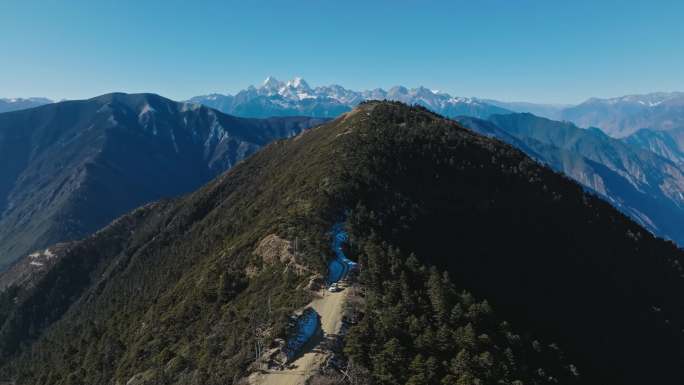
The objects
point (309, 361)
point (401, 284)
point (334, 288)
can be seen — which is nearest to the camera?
point (309, 361)

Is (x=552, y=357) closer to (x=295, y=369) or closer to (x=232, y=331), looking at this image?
(x=295, y=369)

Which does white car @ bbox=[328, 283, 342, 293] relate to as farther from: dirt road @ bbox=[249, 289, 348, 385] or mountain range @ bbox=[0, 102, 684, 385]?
dirt road @ bbox=[249, 289, 348, 385]

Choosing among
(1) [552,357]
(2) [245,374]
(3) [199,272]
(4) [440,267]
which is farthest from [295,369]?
(3) [199,272]

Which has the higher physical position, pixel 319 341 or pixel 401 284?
pixel 401 284

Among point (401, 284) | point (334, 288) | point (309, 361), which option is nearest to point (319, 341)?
point (309, 361)

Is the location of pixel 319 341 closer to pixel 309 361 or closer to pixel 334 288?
pixel 309 361

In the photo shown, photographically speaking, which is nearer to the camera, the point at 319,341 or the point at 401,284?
the point at 319,341

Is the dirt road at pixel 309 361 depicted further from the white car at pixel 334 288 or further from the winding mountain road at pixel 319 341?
the white car at pixel 334 288

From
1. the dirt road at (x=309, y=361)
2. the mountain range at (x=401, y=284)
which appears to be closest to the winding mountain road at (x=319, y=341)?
the dirt road at (x=309, y=361)

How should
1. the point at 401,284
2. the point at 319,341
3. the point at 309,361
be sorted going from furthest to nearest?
the point at 401,284 → the point at 319,341 → the point at 309,361
